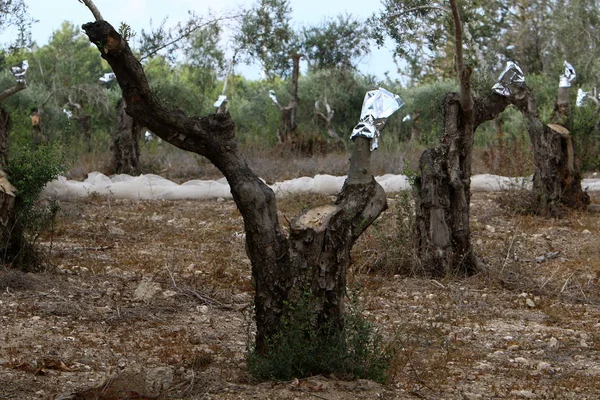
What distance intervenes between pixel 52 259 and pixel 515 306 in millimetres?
3223

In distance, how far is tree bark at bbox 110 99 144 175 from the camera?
1345 centimetres

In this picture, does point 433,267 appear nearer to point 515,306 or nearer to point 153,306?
point 515,306

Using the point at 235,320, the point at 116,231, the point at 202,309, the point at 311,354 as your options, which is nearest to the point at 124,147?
the point at 116,231

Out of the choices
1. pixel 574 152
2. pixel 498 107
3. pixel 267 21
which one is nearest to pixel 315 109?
pixel 267 21

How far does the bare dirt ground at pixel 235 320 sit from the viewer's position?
143 inches

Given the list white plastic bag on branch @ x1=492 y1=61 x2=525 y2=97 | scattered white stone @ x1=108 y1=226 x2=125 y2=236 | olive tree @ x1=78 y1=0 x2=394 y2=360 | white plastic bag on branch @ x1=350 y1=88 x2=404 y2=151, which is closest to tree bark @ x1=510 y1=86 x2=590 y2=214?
white plastic bag on branch @ x1=492 y1=61 x2=525 y2=97

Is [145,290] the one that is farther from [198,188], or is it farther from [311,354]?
[198,188]

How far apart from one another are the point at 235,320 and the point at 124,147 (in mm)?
8842

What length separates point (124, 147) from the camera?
13.5 metres

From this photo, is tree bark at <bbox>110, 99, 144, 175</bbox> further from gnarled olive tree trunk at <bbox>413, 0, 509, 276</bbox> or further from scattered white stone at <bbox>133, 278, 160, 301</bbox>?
scattered white stone at <bbox>133, 278, 160, 301</bbox>

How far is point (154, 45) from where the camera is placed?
44.3 feet

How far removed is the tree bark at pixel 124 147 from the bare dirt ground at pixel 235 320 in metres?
4.96

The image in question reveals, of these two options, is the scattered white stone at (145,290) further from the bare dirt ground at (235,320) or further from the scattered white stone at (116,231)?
the scattered white stone at (116,231)

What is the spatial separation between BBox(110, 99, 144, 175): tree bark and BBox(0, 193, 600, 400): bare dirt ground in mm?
4961
